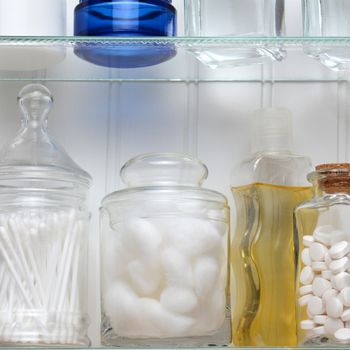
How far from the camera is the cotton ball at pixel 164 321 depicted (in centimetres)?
84

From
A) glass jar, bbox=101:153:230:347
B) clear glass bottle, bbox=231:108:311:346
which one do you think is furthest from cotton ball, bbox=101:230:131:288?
clear glass bottle, bbox=231:108:311:346

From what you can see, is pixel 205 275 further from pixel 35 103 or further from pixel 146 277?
pixel 35 103

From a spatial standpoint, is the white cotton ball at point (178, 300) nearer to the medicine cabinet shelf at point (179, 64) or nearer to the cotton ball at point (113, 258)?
the cotton ball at point (113, 258)

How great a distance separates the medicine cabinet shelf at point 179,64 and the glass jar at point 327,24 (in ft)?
0.04

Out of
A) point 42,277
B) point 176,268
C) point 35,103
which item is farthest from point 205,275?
point 35,103

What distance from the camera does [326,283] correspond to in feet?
2.80

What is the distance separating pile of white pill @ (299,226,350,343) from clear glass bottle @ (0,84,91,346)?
0.21m

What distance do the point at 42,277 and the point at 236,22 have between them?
1.03ft

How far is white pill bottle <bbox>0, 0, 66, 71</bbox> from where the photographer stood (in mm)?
926

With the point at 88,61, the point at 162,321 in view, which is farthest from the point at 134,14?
the point at 162,321

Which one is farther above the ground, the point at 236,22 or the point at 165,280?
the point at 236,22

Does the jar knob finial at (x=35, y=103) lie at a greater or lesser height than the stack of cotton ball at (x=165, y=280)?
greater

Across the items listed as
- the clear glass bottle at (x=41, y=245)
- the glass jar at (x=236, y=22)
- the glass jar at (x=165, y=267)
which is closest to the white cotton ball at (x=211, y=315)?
the glass jar at (x=165, y=267)

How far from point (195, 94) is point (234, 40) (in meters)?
0.16
